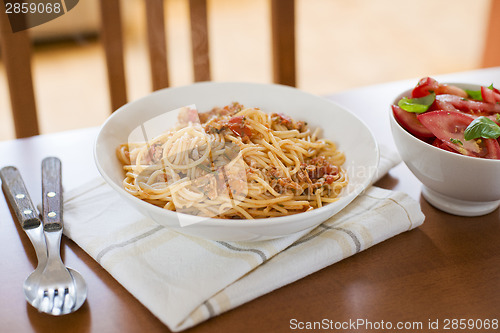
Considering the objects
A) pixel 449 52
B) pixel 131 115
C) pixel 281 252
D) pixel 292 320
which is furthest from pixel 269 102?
pixel 449 52

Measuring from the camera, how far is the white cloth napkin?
819mm

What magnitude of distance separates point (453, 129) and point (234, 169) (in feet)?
1.32

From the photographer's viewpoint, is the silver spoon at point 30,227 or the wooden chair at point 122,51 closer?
the silver spoon at point 30,227

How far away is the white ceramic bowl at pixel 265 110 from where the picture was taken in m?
0.82

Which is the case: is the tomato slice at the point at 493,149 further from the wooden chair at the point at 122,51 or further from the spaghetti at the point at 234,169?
the wooden chair at the point at 122,51

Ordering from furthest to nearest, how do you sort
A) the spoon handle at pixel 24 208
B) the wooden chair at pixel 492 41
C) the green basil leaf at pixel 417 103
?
1. the wooden chair at pixel 492 41
2. the green basil leaf at pixel 417 103
3. the spoon handle at pixel 24 208

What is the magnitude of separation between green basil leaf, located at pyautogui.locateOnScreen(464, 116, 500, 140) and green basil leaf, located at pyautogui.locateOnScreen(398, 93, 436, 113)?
0.40 ft

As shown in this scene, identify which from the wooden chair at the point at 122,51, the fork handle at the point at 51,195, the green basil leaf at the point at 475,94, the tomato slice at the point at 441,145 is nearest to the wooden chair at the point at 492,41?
the wooden chair at the point at 122,51

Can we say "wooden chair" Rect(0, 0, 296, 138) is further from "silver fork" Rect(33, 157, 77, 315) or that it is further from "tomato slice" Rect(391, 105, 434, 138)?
"tomato slice" Rect(391, 105, 434, 138)

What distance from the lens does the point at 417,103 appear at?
106 cm

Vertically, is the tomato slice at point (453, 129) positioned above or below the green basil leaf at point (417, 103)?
below

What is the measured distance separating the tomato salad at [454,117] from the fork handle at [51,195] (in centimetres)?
66

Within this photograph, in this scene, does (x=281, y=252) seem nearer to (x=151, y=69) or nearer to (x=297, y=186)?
(x=297, y=186)

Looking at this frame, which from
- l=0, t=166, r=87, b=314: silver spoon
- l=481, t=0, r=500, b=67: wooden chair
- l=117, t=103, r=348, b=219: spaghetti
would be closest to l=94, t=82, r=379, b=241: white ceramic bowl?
l=117, t=103, r=348, b=219: spaghetti
